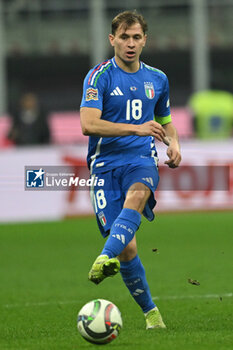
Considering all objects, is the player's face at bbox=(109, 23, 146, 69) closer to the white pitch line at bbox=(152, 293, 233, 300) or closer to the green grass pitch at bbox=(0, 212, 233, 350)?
the green grass pitch at bbox=(0, 212, 233, 350)

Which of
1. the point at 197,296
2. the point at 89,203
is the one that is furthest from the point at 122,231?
the point at 89,203

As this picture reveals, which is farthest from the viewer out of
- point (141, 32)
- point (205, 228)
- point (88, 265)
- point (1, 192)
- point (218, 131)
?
point (218, 131)

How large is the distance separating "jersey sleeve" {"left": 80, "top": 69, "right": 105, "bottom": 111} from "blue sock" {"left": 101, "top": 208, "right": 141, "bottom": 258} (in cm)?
74

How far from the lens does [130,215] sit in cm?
632

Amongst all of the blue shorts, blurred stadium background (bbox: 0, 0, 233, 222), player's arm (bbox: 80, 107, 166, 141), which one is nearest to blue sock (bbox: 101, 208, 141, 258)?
the blue shorts

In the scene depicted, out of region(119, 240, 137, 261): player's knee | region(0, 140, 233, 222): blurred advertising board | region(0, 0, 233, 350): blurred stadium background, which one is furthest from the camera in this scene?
region(0, 140, 233, 222): blurred advertising board

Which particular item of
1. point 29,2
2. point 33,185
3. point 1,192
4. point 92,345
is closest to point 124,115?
point 33,185

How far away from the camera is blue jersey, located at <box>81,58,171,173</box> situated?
659 cm

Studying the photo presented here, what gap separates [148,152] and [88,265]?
484 centimetres

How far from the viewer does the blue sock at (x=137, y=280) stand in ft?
21.9

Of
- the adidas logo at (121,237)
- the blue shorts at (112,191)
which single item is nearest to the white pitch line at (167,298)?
the blue shorts at (112,191)

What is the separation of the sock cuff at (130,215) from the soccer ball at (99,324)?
2.15 feet

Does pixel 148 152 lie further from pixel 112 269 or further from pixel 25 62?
pixel 25 62

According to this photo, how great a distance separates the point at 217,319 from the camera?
23.4 ft
